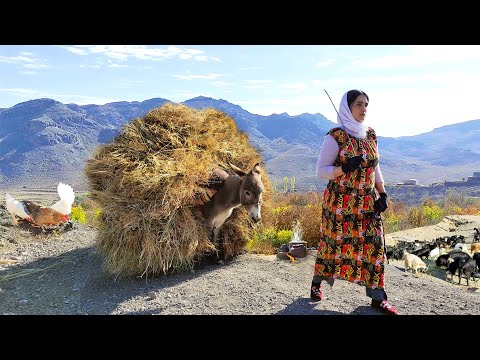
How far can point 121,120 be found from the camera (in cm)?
3678

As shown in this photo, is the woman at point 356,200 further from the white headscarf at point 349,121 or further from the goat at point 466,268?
the goat at point 466,268

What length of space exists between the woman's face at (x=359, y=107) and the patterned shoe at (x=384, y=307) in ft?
6.66

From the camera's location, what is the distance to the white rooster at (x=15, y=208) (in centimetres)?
915

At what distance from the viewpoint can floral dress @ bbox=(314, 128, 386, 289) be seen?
14.5 ft

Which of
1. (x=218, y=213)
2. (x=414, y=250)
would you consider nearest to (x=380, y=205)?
(x=218, y=213)

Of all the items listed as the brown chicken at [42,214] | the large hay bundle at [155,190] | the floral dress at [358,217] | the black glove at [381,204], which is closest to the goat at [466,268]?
the floral dress at [358,217]

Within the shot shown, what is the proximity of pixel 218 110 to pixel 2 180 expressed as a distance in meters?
64.6

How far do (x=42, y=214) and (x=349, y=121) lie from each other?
25.3 ft

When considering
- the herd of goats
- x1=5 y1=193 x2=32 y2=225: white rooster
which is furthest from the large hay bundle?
x1=5 y1=193 x2=32 y2=225: white rooster

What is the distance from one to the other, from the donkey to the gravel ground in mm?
823

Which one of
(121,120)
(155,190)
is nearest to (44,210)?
(155,190)

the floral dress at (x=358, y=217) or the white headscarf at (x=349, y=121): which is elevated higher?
the white headscarf at (x=349, y=121)

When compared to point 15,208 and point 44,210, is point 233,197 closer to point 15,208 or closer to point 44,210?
point 44,210

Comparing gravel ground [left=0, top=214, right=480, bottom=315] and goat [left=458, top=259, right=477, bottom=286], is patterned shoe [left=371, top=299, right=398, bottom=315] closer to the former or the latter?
gravel ground [left=0, top=214, right=480, bottom=315]
